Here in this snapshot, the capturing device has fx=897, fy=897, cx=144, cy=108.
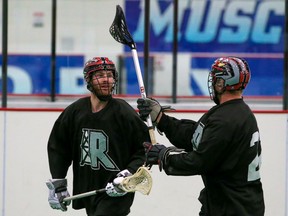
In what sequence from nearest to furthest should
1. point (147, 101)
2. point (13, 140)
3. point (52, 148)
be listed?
point (147, 101)
point (52, 148)
point (13, 140)

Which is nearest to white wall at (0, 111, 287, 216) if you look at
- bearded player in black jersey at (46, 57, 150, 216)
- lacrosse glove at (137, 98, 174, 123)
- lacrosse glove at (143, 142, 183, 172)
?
bearded player in black jersey at (46, 57, 150, 216)

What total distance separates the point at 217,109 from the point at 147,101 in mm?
691

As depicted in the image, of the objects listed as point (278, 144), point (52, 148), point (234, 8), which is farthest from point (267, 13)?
point (52, 148)

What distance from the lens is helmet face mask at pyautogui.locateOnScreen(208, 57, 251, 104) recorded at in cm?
471

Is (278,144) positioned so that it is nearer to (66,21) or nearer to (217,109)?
(217,109)

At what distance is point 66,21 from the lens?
12.1 metres

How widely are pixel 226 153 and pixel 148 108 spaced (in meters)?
0.80

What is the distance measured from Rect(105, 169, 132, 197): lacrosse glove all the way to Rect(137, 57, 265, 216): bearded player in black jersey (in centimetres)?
38

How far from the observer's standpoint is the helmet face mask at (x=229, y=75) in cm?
471

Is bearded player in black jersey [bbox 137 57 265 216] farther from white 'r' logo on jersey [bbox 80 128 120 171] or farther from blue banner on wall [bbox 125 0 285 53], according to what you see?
blue banner on wall [bbox 125 0 285 53]

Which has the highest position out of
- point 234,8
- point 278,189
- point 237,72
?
point 234,8

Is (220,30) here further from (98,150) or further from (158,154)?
(158,154)

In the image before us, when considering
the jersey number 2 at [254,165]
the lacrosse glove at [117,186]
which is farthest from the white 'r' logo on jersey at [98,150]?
the jersey number 2 at [254,165]

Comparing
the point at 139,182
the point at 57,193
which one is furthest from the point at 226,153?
the point at 57,193
